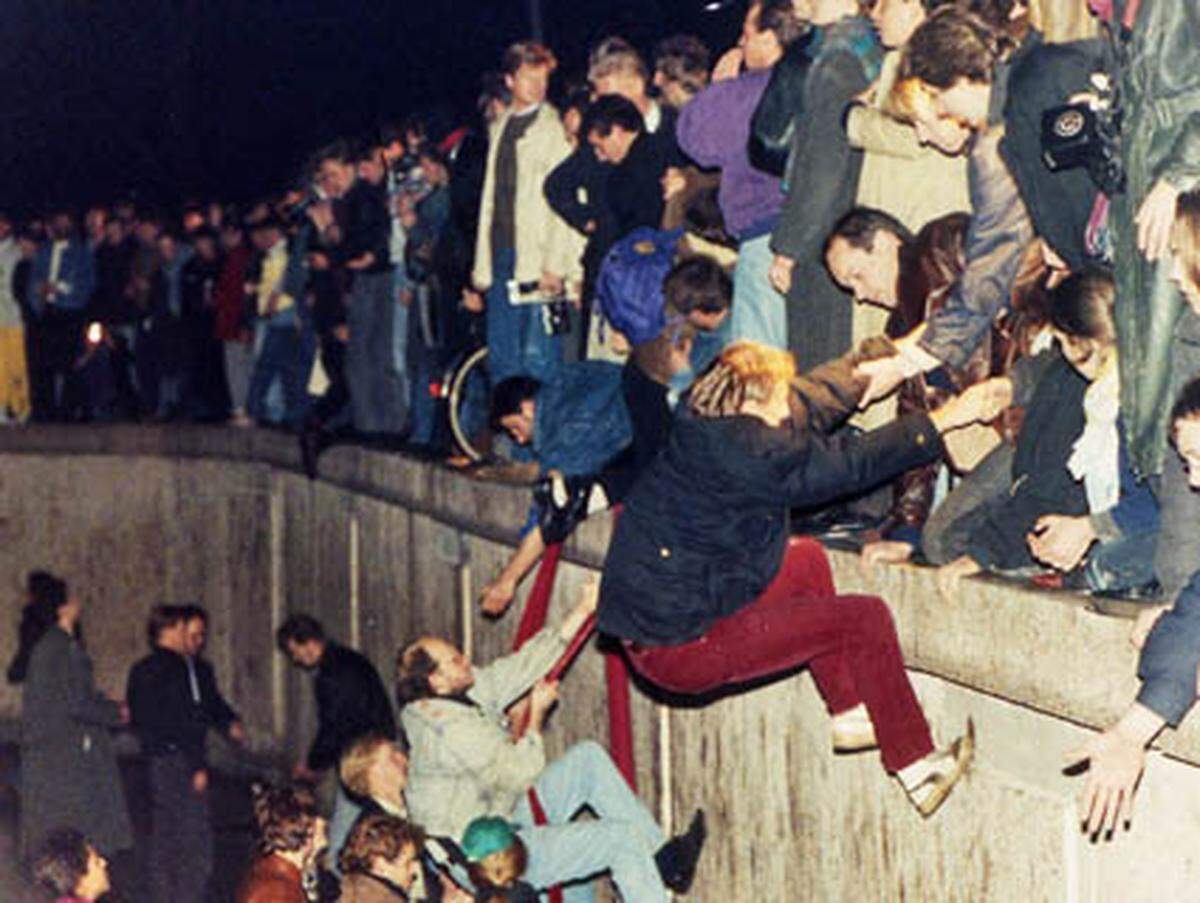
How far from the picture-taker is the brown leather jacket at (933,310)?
9.02 metres

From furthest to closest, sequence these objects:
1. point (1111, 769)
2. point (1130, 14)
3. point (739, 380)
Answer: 1. point (739, 380)
2. point (1130, 14)
3. point (1111, 769)

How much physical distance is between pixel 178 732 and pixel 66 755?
628 millimetres

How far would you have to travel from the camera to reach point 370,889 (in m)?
9.80

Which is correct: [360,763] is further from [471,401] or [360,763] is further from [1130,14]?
[1130,14]

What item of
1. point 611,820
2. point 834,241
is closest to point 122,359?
point 611,820

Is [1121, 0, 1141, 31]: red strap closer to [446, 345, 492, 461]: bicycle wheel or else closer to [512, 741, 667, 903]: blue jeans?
[512, 741, 667, 903]: blue jeans

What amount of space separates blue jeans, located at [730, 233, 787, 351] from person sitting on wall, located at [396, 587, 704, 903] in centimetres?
118

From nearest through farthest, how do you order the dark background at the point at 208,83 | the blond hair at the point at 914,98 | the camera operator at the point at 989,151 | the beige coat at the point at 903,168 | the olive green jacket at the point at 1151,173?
the olive green jacket at the point at 1151,173, the camera operator at the point at 989,151, the blond hair at the point at 914,98, the beige coat at the point at 903,168, the dark background at the point at 208,83

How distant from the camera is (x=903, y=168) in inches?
389

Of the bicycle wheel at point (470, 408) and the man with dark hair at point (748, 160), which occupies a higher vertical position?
the man with dark hair at point (748, 160)

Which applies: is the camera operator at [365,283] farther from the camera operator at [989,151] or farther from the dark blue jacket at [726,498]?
the camera operator at [989,151]

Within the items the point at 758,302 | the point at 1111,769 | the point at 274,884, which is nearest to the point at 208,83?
the point at 758,302

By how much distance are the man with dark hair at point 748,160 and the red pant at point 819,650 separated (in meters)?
1.68

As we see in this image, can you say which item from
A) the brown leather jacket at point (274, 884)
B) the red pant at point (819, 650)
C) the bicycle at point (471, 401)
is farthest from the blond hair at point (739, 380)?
the bicycle at point (471, 401)
